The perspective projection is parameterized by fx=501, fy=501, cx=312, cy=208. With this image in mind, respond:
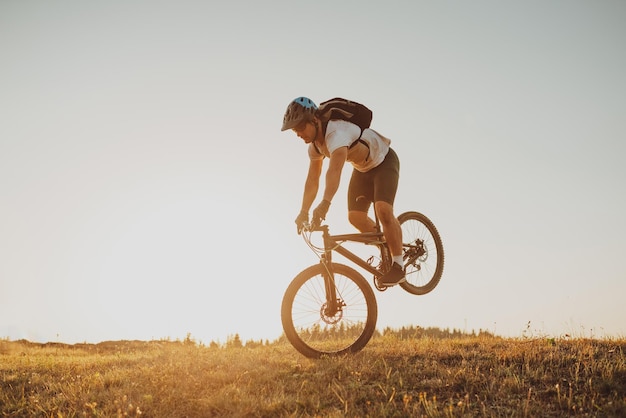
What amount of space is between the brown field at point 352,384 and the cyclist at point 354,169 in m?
1.59

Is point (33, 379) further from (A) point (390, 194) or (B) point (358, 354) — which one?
(A) point (390, 194)

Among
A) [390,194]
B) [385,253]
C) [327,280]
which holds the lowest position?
[327,280]

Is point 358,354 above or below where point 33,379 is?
above

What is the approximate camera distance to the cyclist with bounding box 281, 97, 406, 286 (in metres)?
6.45

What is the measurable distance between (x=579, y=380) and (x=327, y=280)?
309 cm

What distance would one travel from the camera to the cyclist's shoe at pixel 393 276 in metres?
7.07

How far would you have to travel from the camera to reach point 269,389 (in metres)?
5.53

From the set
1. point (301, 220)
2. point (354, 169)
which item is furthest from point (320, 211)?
point (354, 169)

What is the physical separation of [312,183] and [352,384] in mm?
2784

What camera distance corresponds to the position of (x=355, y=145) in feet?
23.2

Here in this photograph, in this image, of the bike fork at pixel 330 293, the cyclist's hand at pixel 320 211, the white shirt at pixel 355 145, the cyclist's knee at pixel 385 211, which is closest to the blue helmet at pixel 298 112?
the white shirt at pixel 355 145

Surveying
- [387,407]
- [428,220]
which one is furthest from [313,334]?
[428,220]

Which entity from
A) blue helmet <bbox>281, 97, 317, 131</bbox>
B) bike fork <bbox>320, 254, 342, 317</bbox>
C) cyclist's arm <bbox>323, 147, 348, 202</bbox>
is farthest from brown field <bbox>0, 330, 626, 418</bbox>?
blue helmet <bbox>281, 97, 317, 131</bbox>

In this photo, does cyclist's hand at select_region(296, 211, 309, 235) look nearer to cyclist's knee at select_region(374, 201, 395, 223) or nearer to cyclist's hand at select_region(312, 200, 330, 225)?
cyclist's hand at select_region(312, 200, 330, 225)
